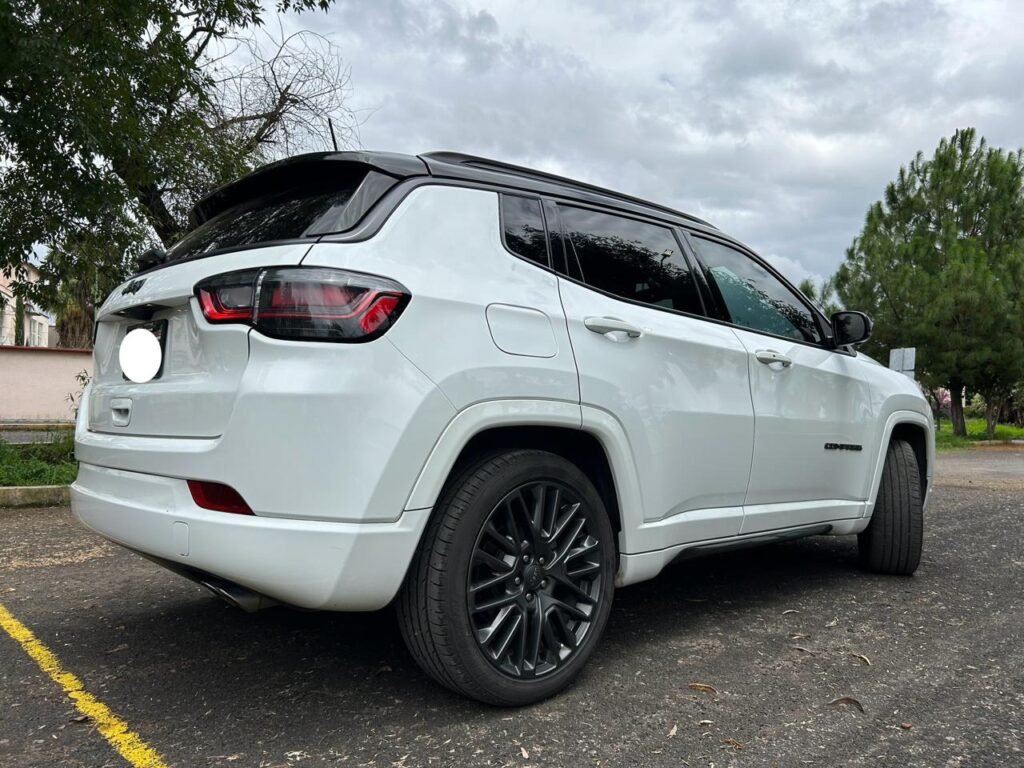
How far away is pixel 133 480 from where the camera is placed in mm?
2434

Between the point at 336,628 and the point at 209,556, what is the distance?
1234mm

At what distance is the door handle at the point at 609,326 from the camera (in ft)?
8.89

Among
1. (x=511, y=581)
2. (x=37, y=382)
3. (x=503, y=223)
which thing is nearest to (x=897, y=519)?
(x=511, y=581)

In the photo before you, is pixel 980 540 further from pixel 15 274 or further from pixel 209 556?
pixel 15 274

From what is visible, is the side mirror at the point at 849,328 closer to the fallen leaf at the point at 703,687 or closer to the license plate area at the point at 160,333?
the fallen leaf at the point at 703,687

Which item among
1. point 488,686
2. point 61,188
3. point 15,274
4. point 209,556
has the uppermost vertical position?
point 61,188

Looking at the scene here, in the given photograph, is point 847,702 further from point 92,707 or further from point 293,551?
point 92,707

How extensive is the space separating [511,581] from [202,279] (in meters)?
1.31

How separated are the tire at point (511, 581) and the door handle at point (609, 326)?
471 millimetres

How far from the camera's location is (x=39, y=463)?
760 cm

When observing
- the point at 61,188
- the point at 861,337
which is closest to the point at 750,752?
the point at 861,337

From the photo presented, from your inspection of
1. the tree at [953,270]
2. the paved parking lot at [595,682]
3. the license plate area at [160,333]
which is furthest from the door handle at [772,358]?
the tree at [953,270]

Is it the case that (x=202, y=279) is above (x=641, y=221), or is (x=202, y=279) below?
below

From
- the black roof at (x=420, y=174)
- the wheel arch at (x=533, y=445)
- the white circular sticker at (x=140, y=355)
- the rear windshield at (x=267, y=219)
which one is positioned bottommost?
the wheel arch at (x=533, y=445)
